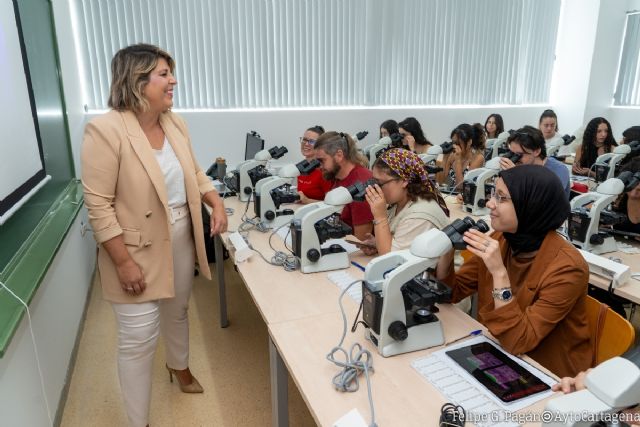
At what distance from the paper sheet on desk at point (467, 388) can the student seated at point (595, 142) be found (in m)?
4.24

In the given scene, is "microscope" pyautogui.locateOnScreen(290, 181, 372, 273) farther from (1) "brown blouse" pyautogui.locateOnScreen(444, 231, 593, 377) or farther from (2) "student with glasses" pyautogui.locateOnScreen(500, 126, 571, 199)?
(2) "student with glasses" pyautogui.locateOnScreen(500, 126, 571, 199)

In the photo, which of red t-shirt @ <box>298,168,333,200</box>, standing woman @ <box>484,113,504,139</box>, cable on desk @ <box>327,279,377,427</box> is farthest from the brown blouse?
standing woman @ <box>484,113,504,139</box>

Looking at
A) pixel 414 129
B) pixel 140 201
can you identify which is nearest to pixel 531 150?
pixel 414 129

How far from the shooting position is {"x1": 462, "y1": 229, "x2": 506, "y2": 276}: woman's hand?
128cm

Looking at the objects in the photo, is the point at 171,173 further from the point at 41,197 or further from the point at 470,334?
the point at 470,334

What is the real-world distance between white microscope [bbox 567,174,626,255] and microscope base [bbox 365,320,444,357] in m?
1.23

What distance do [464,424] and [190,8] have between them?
169 inches

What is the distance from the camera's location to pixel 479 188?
295cm

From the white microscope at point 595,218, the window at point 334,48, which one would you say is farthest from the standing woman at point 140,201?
the window at point 334,48

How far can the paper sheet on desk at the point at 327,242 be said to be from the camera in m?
2.18

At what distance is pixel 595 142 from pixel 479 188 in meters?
2.61

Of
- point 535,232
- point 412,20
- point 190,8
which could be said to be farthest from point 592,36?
point 535,232

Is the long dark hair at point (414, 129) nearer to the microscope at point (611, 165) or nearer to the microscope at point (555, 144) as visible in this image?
the microscope at point (555, 144)

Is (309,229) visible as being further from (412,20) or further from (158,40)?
(412,20)
